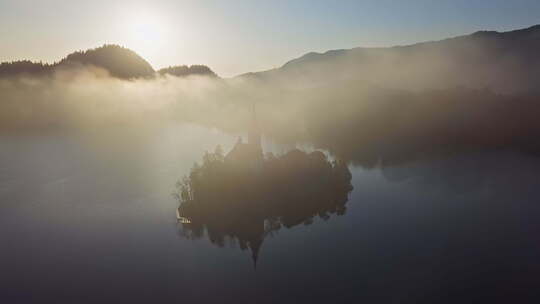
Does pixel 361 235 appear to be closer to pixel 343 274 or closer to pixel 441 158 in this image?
pixel 343 274

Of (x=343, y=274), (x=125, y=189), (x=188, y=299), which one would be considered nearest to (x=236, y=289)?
(x=188, y=299)

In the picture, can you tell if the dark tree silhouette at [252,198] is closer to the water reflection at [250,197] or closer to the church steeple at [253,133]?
the water reflection at [250,197]

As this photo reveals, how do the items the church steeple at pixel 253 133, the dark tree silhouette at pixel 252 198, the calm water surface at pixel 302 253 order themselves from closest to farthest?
1. the calm water surface at pixel 302 253
2. the dark tree silhouette at pixel 252 198
3. the church steeple at pixel 253 133

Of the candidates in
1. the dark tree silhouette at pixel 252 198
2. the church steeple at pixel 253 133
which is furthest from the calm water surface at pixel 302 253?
the church steeple at pixel 253 133

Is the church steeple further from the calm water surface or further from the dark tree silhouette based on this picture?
the calm water surface

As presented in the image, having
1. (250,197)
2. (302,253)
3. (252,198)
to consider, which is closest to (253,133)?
(250,197)

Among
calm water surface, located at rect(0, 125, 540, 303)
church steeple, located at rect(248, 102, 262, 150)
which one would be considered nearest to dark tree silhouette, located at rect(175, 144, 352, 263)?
church steeple, located at rect(248, 102, 262, 150)

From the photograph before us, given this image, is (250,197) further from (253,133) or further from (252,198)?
(253,133)
